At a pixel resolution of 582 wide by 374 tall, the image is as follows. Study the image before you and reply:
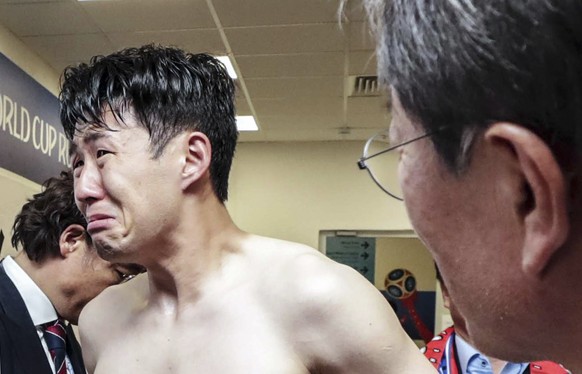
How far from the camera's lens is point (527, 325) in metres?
0.49

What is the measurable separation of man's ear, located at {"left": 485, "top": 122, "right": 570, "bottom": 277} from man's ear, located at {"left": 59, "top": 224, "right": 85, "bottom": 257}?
5.80 feet

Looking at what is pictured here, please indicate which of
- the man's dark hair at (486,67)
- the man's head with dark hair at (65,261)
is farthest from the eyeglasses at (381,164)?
the man's head with dark hair at (65,261)

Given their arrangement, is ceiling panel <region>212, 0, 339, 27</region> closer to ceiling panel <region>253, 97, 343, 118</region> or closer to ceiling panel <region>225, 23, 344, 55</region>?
ceiling panel <region>225, 23, 344, 55</region>

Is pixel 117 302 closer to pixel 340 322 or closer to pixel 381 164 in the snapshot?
pixel 340 322

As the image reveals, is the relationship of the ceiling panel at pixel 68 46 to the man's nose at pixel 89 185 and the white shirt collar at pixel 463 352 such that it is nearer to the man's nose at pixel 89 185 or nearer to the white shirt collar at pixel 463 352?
the man's nose at pixel 89 185

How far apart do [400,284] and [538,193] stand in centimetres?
500

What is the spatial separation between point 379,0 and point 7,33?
3.33m

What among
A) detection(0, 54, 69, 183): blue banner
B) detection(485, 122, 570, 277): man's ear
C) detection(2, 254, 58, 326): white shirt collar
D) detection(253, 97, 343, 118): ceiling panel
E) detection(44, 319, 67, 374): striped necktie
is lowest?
detection(44, 319, 67, 374): striped necktie

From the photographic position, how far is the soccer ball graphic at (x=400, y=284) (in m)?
5.27

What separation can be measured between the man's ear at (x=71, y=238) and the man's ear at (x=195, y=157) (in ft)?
3.04

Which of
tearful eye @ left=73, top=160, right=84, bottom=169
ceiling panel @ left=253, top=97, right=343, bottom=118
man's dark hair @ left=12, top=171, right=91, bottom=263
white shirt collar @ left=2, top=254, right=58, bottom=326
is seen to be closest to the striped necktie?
white shirt collar @ left=2, top=254, right=58, bottom=326

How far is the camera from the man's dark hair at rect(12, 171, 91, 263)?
1.97 m

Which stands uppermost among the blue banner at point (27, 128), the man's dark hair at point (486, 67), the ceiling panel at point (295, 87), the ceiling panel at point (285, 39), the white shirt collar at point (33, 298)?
the ceiling panel at point (285, 39)

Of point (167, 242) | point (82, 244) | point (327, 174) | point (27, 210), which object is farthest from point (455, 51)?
point (327, 174)
